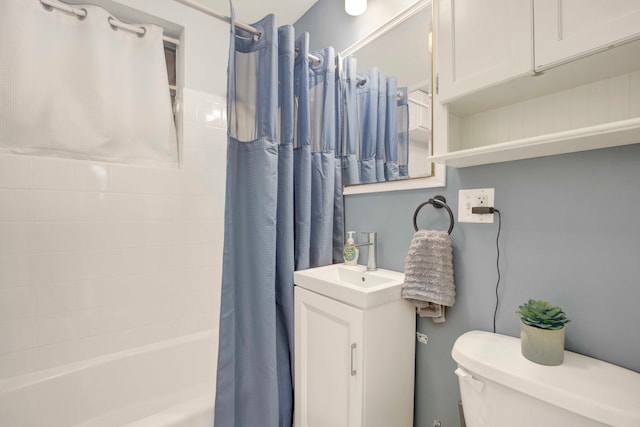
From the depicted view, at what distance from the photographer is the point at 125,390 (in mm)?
1599

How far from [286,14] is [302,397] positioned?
7.80 ft

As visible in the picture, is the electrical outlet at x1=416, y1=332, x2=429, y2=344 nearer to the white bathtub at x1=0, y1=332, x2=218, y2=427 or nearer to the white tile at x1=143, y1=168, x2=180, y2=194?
the white bathtub at x1=0, y1=332, x2=218, y2=427

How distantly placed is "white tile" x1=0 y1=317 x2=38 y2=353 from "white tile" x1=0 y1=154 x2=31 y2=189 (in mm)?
665

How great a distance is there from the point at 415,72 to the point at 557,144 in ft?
2.34

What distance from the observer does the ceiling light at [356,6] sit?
1.48 meters

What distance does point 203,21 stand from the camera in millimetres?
1864

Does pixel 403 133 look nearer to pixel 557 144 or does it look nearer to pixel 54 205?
pixel 557 144

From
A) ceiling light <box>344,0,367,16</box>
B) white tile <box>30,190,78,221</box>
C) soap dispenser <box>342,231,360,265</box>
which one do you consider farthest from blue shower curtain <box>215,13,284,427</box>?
white tile <box>30,190,78,221</box>

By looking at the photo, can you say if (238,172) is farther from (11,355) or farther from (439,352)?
(11,355)

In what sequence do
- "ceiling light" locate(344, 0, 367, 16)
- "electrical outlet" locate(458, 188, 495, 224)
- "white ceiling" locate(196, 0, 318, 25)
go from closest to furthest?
1. "electrical outlet" locate(458, 188, 495, 224)
2. "ceiling light" locate(344, 0, 367, 16)
3. "white ceiling" locate(196, 0, 318, 25)

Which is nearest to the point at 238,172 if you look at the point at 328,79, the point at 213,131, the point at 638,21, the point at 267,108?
the point at 267,108

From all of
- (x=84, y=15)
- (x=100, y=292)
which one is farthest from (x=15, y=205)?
(x=84, y=15)

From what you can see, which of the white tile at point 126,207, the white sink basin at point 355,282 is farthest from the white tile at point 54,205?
the white sink basin at point 355,282

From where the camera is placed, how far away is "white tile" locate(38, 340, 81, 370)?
56.6 inches
